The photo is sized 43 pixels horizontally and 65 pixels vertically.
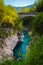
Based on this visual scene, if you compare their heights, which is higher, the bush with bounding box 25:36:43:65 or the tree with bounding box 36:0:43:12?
the bush with bounding box 25:36:43:65

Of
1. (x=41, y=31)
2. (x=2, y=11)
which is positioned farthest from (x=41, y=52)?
(x=2, y=11)

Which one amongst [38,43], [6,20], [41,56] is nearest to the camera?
[41,56]

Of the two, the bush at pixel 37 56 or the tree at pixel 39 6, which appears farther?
the tree at pixel 39 6

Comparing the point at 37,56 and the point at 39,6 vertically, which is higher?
the point at 37,56

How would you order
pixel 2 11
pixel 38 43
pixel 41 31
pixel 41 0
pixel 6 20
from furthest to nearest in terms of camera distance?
pixel 41 0, pixel 6 20, pixel 2 11, pixel 41 31, pixel 38 43

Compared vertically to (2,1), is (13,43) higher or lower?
lower

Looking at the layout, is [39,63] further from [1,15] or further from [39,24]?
[1,15]

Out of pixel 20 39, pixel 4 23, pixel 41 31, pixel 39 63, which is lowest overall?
pixel 20 39

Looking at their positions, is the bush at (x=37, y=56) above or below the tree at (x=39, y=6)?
above

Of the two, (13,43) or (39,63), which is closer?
(39,63)

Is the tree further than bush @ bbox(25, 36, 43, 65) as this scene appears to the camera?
Yes

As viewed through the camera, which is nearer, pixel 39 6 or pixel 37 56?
pixel 37 56
